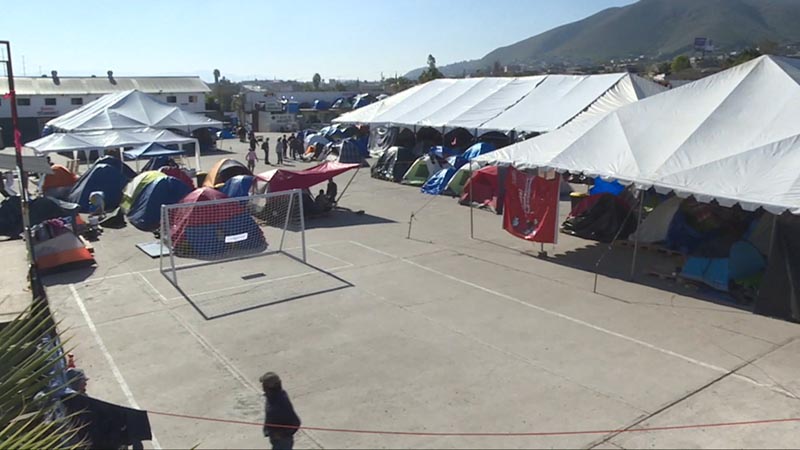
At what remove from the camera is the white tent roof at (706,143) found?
10.6 metres

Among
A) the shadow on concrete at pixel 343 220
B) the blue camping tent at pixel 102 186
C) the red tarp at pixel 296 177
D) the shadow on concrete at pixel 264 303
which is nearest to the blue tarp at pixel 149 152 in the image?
the blue camping tent at pixel 102 186

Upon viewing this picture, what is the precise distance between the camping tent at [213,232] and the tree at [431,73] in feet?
188

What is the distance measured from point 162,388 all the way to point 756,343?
8764 mm

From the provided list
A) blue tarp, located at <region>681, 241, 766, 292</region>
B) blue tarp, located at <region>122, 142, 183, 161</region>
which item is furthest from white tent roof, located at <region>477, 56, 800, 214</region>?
blue tarp, located at <region>122, 142, 183, 161</region>

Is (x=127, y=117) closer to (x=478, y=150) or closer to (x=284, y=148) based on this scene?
(x=284, y=148)

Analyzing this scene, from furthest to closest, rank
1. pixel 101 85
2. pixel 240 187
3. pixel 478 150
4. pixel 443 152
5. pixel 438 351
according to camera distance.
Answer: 1. pixel 101 85
2. pixel 443 152
3. pixel 478 150
4. pixel 240 187
5. pixel 438 351

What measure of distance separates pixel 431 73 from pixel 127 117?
195ft

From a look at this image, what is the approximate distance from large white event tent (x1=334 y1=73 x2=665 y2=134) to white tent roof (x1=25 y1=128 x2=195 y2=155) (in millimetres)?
10379

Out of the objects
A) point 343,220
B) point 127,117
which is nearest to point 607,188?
point 343,220

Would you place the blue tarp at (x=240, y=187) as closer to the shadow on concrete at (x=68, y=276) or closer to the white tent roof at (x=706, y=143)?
the shadow on concrete at (x=68, y=276)

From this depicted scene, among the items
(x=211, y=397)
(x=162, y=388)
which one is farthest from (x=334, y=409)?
(x=162, y=388)

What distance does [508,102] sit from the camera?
2773cm

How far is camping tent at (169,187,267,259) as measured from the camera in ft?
47.1

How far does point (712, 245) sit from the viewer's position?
11.9m
